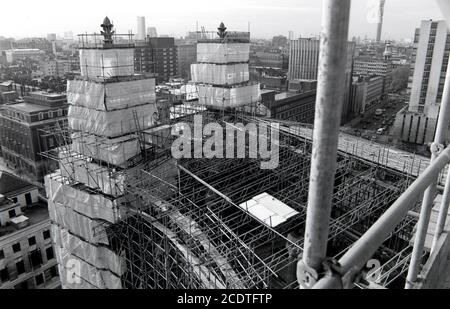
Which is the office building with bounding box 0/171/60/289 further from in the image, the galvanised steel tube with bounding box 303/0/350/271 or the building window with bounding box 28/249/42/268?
the galvanised steel tube with bounding box 303/0/350/271

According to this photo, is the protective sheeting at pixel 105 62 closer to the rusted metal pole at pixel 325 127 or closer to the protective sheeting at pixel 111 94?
the protective sheeting at pixel 111 94

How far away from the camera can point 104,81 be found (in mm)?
8250

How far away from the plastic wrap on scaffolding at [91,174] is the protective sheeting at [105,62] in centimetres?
202

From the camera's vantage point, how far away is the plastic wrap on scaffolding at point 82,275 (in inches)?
324

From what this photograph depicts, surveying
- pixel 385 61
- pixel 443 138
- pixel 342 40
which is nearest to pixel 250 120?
pixel 443 138

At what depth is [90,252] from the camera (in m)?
8.33

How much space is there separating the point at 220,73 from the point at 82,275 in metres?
7.41

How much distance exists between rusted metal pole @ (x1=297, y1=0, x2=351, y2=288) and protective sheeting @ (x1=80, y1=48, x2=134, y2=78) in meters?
7.85

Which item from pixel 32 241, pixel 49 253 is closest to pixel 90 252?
pixel 32 241

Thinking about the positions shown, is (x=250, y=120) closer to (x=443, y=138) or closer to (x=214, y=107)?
(x=214, y=107)

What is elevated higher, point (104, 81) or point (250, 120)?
point (104, 81)

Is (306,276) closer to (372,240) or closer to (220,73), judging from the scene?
(372,240)

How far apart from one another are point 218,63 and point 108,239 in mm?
6956
